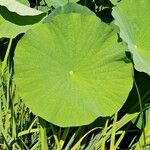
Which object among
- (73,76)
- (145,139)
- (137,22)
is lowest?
(145,139)

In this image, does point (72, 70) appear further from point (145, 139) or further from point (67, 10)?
point (145, 139)

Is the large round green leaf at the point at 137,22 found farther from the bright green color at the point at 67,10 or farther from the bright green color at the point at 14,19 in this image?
the bright green color at the point at 14,19

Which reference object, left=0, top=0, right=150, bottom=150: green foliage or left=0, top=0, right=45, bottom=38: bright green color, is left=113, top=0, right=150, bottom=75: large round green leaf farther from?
left=0, top=0, right=45, bottom=38: bright green color

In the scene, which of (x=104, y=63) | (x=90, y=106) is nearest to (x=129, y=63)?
(x=104, y=63)

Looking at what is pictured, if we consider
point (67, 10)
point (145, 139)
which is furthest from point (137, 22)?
point (145, 139)

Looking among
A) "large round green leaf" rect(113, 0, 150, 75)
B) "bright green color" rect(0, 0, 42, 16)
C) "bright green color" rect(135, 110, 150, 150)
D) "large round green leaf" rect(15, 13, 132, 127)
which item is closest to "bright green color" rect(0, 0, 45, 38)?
"bright green color" rect(0, 0, 42, 16)

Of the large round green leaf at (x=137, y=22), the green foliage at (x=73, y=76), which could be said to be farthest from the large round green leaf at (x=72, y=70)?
the large round green leaf at (x=137, y=22)
